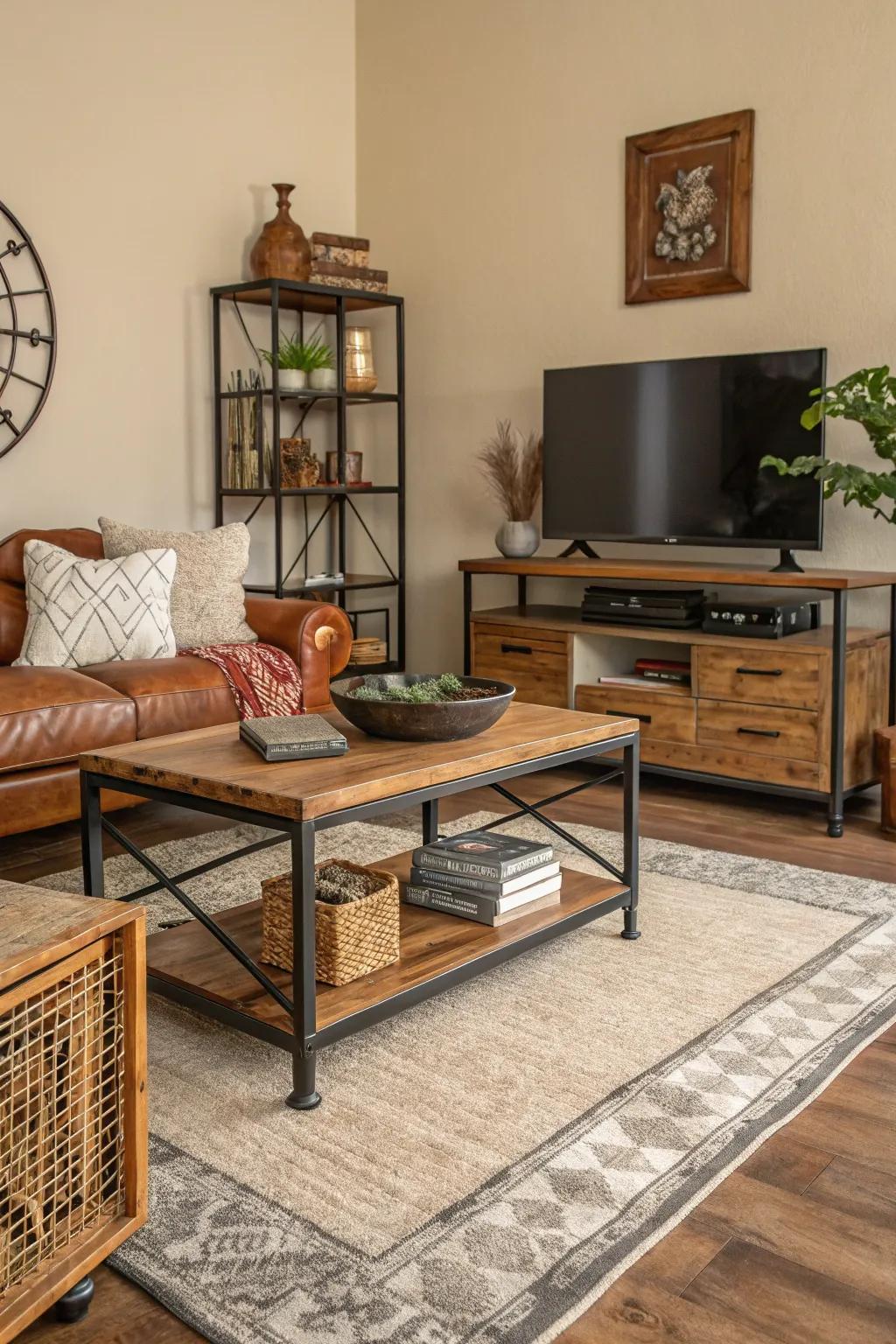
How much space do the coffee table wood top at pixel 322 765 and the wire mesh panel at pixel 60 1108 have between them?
50 centimetres

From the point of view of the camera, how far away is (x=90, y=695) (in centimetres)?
338

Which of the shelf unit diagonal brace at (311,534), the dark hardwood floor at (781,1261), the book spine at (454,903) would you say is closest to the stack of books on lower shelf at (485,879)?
the book spine at (454,903)

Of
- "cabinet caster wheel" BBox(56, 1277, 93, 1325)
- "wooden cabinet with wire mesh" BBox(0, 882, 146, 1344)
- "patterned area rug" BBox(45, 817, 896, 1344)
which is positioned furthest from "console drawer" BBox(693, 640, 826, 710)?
"cabinet caster wheel" BBox(56, 1277, 93, 1325)

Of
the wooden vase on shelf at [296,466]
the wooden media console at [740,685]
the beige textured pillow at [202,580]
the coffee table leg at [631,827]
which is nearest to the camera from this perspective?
the coffee table leg at [631,827]

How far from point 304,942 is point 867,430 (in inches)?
100

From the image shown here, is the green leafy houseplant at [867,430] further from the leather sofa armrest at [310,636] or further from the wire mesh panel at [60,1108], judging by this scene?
the wire mesh panel at [60,1108]

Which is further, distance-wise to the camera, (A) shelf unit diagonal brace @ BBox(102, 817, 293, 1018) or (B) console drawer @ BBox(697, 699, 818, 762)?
(B) console drawer @ BBox(697, 699, 818, 762)

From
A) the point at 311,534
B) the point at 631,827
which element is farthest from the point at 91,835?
the point at 311,534

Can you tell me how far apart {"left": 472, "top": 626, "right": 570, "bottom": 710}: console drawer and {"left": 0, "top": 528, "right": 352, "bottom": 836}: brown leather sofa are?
603mm

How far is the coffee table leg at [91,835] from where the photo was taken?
224 cm

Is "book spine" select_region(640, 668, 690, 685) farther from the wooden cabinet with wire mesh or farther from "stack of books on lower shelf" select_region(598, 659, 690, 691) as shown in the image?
the wooden cabinet with wire mesh

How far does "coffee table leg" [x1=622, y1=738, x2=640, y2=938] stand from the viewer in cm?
264

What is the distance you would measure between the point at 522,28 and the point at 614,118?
638 millimetres

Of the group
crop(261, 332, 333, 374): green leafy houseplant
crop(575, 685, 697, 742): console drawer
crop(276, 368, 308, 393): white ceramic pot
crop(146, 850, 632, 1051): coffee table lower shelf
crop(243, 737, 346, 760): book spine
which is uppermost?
crop(261, 332, 333, 374): green leafy houseplant
